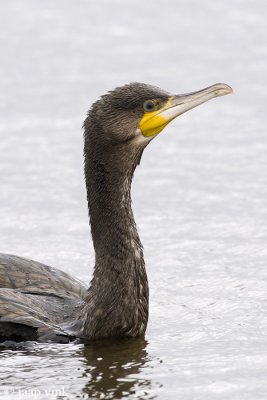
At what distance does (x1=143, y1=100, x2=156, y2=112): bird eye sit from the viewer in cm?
1460

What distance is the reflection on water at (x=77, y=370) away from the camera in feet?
44.0

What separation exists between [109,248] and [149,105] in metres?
1.36

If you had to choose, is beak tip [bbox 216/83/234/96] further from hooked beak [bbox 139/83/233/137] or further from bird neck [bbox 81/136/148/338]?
bird neck [bbox 81/136/148/338]

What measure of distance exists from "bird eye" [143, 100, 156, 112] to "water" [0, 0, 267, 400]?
6.77 ft

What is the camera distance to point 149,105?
14.6 meters

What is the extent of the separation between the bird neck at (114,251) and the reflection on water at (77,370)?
0.19 m

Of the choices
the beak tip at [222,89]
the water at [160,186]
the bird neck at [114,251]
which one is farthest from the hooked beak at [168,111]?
the water at [160,186]

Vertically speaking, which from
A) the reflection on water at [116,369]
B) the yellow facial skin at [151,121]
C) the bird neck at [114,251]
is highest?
the yellow facial skin at [151,121]

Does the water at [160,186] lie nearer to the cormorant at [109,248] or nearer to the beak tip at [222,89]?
the cormorant at [109,248]

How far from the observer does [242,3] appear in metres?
24.0

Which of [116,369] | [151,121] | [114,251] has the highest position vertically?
[151,121]

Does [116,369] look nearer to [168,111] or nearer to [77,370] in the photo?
[77,370]

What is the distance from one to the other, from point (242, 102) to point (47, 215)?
397 centimetres

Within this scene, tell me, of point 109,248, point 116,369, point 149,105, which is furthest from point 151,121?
point 116,369
